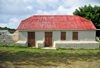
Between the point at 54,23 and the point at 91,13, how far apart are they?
14.2 metres

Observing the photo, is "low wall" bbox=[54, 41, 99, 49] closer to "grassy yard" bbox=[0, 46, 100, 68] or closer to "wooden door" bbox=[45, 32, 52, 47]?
"wooden door" bbox=[45, 32, 52, 47]

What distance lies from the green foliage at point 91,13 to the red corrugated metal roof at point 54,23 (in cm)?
1017

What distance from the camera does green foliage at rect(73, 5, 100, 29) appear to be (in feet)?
96.4

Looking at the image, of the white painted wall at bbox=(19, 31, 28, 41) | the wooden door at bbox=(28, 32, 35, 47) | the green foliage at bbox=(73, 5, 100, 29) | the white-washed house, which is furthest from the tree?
the white painted wall at bbox=(19, 31, 28, 41)

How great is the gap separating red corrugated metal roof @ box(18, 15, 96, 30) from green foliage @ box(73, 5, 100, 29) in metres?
10.2

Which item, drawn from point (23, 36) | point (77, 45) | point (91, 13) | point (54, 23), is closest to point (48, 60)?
point (77, 45)

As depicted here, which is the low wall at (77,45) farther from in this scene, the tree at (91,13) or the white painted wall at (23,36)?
the tree at (91,13)

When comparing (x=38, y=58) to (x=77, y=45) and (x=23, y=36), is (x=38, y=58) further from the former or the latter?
(x=23, y=36)

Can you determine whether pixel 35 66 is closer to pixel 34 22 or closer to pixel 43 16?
pixel 34 22

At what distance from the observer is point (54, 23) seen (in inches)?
765

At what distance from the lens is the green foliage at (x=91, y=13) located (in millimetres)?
29375

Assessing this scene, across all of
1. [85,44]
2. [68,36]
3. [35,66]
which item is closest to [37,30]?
[68,36]

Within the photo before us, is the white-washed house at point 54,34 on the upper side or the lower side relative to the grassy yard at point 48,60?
upper

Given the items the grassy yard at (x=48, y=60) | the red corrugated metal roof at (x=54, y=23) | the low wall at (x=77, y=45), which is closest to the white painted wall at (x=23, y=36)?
the red corrugated metal roof at (x=54, y=23)
